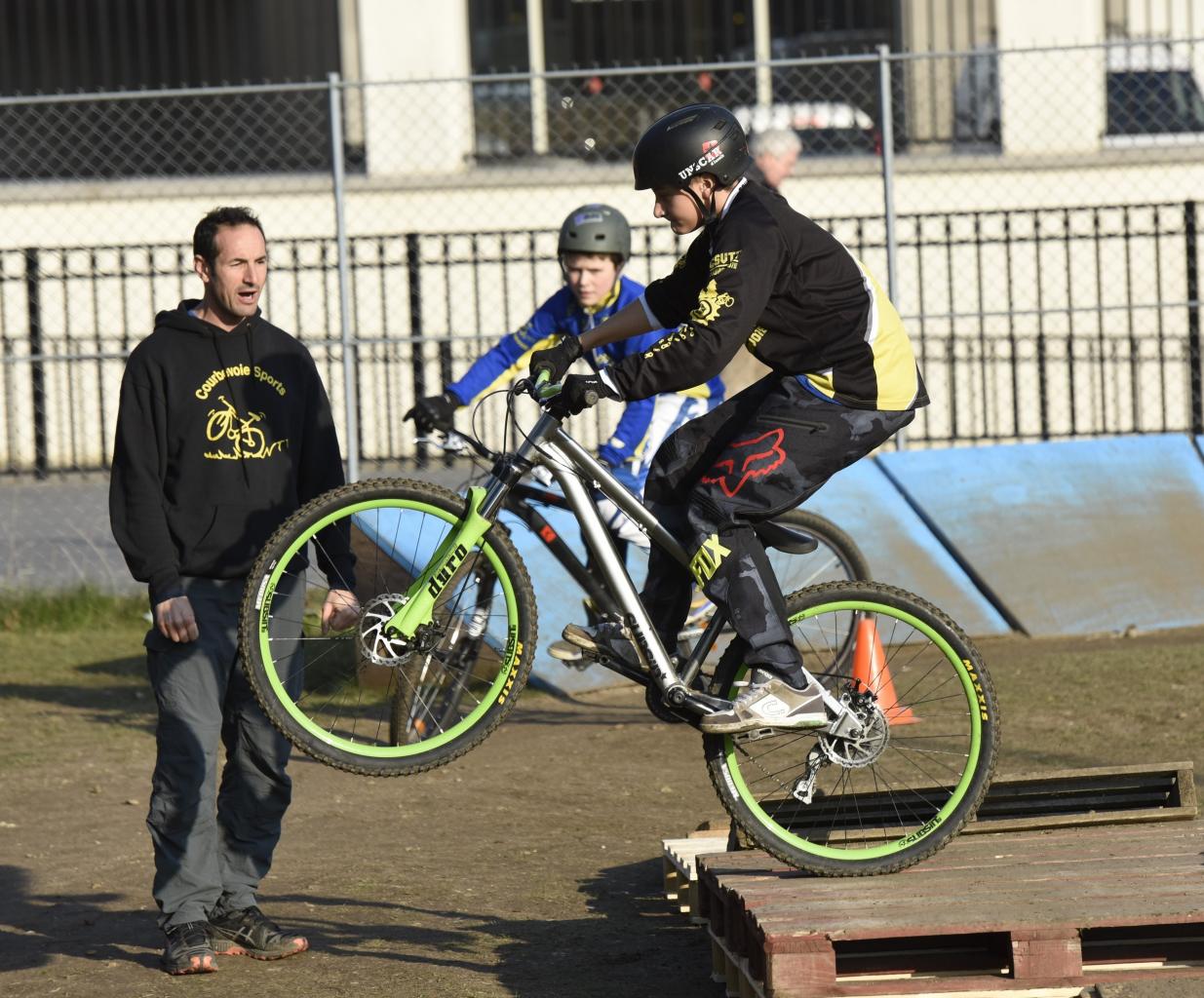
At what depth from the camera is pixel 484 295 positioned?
16.0 m

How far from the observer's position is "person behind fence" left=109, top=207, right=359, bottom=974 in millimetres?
5184

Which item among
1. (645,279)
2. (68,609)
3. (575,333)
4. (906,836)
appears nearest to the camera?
(906,836)

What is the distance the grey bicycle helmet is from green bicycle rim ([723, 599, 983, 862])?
110 inches

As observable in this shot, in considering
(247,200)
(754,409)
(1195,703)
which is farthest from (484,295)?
(754,409)

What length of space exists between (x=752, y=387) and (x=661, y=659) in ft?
2.60

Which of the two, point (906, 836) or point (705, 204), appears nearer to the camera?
point (705, 204)

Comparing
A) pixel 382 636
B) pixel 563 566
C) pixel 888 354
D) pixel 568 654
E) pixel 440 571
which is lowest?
pixel 568 654

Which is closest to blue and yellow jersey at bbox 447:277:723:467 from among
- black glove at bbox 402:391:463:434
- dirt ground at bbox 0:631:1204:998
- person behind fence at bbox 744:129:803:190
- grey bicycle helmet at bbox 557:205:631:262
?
grey bicycle helmet at bbox 557:205:631:262

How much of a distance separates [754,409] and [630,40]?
543 inches

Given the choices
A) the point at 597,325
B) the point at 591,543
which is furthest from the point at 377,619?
the point at 597,325

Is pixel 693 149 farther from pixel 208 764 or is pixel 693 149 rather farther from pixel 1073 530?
pixel 1073 530

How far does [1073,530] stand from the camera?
33.1ft

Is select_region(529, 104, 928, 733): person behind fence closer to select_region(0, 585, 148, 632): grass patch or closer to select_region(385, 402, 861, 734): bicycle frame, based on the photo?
select_region(385, 402, 861, 734): bicycle frame

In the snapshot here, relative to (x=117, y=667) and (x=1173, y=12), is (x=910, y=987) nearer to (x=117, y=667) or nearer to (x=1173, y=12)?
(x=117, y=667)
